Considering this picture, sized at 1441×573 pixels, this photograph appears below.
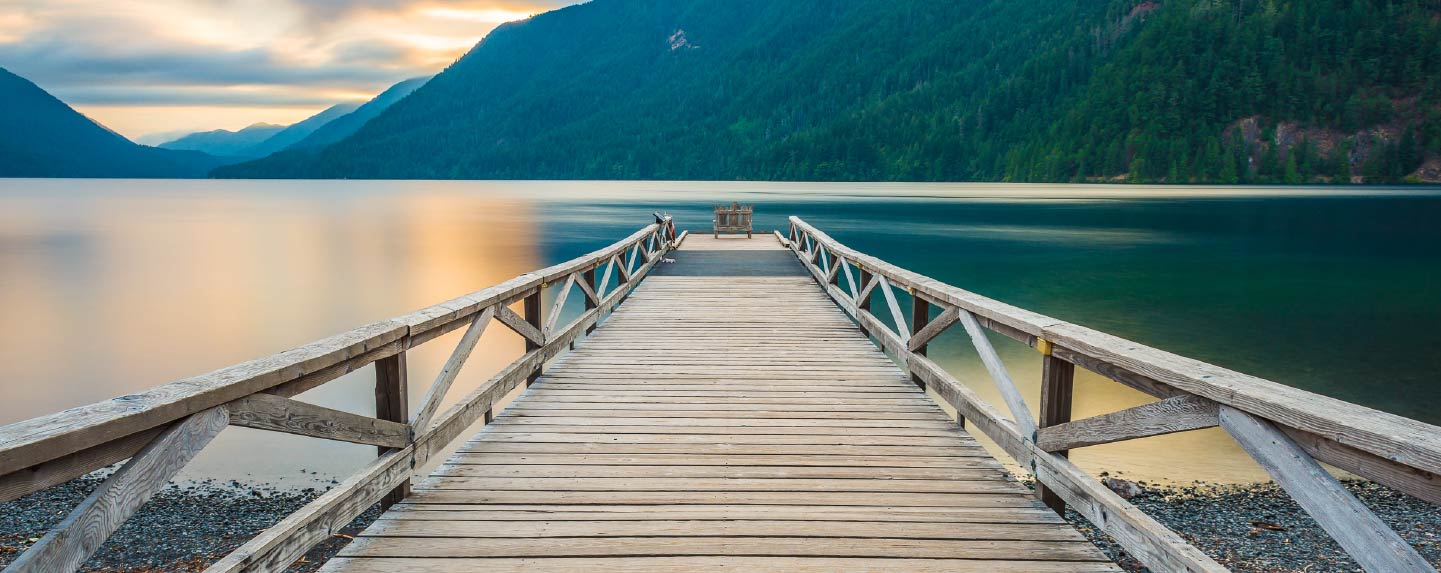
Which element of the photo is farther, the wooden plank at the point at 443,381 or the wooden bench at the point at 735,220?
the wooden bench at the point at 735,220

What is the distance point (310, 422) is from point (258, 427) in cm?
28

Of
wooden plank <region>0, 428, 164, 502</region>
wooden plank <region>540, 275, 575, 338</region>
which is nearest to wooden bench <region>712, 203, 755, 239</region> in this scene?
wooden plank <region>540, 275, 575, 338</region>

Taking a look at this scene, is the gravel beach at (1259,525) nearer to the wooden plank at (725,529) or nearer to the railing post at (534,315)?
the wooden plank at (725,529)

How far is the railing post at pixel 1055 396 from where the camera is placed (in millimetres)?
3992

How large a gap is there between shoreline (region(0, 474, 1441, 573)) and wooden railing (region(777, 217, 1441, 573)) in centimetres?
208

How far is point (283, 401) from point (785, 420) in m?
3.39

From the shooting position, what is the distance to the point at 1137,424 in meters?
3.28

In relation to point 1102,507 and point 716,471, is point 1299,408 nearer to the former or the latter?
point 1102,507

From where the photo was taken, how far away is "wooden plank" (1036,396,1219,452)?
9.57 feet

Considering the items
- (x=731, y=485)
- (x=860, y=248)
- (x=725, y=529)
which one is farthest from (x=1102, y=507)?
(x=860, y=248)

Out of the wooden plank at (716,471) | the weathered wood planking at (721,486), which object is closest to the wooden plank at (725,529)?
the weathered wood planking at (721,486)

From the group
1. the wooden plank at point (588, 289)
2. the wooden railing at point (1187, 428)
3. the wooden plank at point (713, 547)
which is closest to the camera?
the wooden railing at point (1187, 428)

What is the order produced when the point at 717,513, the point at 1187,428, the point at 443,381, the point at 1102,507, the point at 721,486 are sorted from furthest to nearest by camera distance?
the point at 443,381 < the point at 721,486 < the point at 717,513 < the point at 1102,507 < the point at 1187,428

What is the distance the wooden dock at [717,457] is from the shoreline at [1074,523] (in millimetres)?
1941
